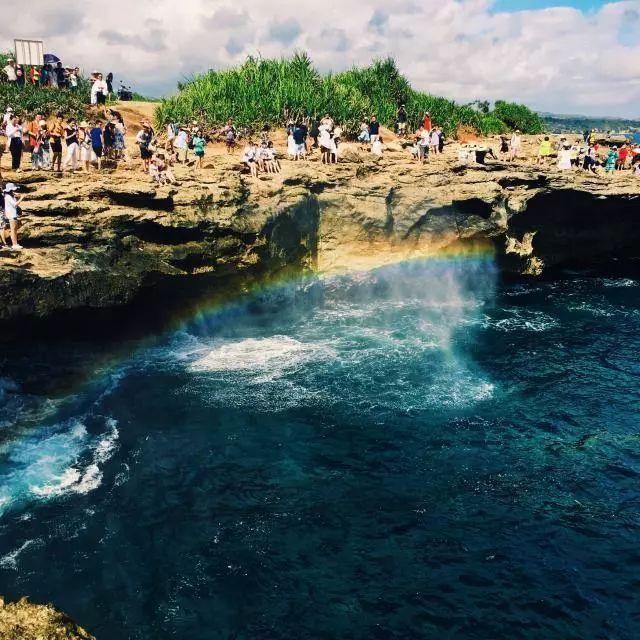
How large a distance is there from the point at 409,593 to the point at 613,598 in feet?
14.5

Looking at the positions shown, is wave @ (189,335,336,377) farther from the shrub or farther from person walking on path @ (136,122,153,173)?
the shrub

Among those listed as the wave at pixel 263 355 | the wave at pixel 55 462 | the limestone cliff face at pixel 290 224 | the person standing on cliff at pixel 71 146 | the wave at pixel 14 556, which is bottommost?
the wave at pixel 14 556

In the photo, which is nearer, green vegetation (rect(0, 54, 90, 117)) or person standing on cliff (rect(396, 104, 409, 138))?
green vegetation (rect(0, 54, 90, 117))

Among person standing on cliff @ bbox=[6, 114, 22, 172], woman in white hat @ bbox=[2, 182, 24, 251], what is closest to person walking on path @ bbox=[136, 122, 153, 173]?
person standing on cliff @ bbox=[6, 114, 22, 172]

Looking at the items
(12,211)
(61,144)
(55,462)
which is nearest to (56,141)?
(61,144)

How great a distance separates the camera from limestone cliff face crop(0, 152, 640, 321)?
872 inches

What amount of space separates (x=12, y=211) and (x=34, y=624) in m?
16.2

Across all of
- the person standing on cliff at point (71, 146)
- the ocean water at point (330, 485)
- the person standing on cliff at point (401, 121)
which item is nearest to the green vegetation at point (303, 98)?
the person standing on cliff at point (401, 121)

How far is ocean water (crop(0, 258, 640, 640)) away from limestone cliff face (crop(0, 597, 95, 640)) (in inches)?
162

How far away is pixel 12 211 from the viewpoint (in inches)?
791

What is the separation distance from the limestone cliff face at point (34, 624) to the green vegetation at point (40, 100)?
32.1 metres

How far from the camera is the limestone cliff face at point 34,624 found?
7.49 meters

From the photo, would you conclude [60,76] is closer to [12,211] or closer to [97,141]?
[97,141]

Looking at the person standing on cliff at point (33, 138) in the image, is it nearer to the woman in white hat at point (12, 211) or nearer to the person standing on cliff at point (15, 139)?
the person standing on cliff at point (15, 139)
